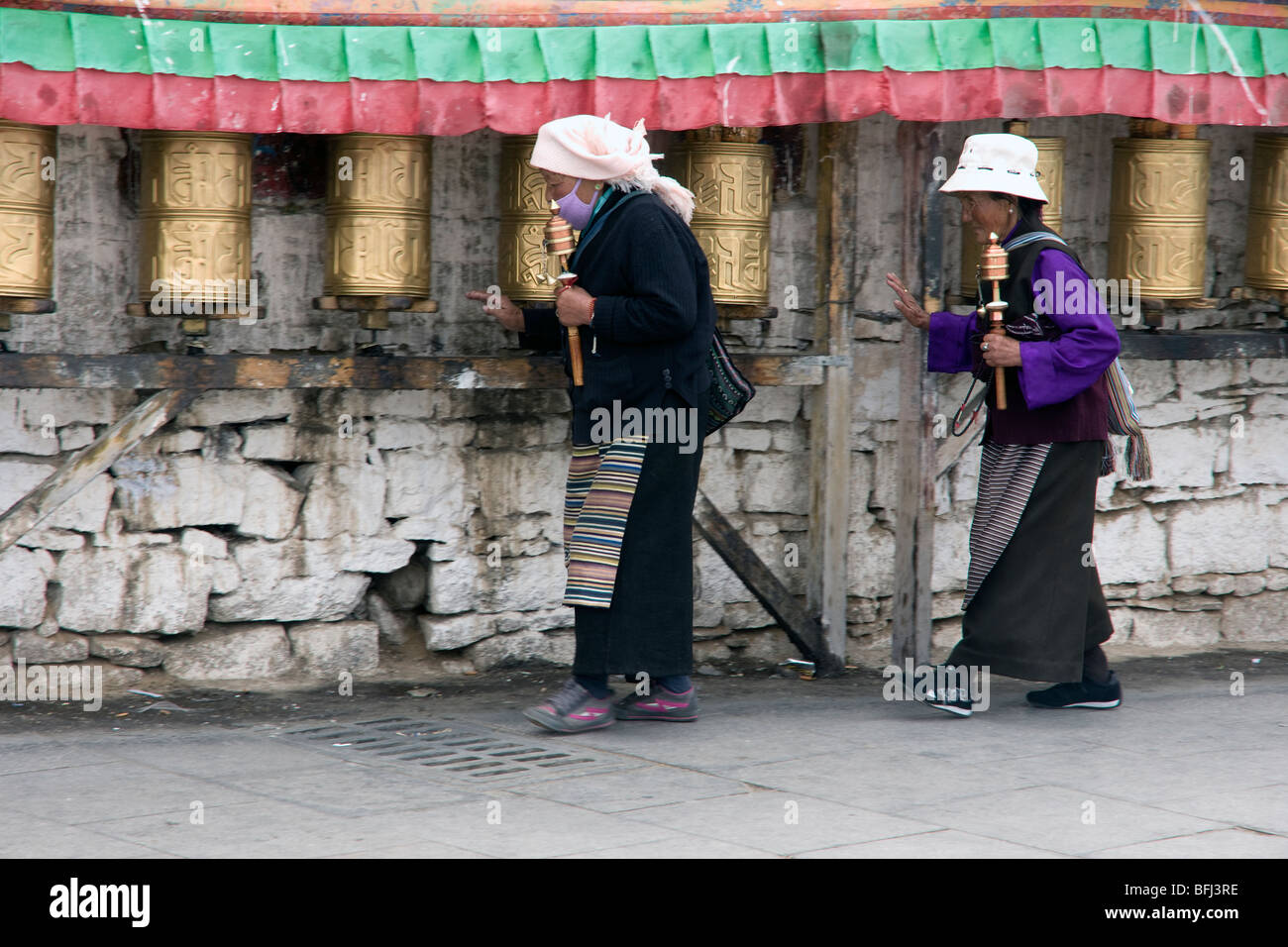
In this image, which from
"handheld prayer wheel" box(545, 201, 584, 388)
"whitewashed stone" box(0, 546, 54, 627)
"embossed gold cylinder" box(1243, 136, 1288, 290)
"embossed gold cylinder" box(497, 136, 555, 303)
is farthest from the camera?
"embossed gold cylinder" box(1243, 136, 1288, 290)

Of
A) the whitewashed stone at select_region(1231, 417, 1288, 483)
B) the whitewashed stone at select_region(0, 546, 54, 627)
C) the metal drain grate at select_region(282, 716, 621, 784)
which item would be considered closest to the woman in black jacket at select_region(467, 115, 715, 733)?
the metal drain grate at select_region(282, 716, 621, 784)

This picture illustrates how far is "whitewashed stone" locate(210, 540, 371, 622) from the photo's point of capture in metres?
5.01

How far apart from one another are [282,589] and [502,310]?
111 centimetres

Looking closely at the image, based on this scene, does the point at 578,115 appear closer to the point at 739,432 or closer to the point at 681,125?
the point at 681,125

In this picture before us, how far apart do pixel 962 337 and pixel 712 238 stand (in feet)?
2.48

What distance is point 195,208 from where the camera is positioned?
448cm

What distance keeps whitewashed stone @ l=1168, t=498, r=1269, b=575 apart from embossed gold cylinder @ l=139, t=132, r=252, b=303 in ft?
11.0

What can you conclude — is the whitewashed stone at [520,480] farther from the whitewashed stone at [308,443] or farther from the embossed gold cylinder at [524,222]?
the embossed gold cylinder at [524,222]

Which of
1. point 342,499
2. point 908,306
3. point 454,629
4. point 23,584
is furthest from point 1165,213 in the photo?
point 23,584

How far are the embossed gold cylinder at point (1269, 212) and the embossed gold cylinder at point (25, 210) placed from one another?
11.9 feet

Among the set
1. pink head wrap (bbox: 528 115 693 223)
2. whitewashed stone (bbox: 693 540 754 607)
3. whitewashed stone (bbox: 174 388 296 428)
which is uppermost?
pink head wrap (bbox: 528 115 693 223)

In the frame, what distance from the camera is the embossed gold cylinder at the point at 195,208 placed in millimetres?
4477

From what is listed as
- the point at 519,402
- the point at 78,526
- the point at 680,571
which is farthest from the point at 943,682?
the point at 78,526

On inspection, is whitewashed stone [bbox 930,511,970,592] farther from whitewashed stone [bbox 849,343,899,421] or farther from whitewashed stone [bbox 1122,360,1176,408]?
whitewashed stone [bbox 1122,360,1176,408]
